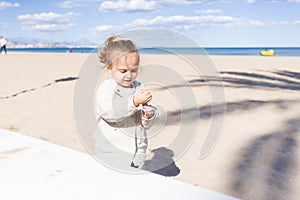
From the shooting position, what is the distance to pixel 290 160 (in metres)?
2.93

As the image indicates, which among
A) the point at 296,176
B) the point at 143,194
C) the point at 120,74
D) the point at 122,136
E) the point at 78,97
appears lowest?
the point at 296,176

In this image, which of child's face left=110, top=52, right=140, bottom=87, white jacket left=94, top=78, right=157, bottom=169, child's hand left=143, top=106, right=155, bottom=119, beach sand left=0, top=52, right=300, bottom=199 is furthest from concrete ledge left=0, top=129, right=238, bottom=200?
beach sand left=0, top=52, right=300, bottom=199

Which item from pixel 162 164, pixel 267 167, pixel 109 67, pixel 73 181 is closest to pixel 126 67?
pixel 109 67

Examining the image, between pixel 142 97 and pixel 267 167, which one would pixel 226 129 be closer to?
pixel 267 167

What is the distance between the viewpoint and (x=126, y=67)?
1817 millimetres

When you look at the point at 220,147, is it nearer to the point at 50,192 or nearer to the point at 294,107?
the point at 50,192

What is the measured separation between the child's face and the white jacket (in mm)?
73

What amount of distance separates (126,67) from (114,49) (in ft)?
Answer: 0.49

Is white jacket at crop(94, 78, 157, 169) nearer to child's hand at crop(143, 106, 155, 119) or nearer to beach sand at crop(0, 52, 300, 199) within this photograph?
child's hand at crop(143, 106, 155, 119)

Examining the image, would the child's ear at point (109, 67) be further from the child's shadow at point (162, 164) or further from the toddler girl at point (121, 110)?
the child's shadow at point (162, 164)

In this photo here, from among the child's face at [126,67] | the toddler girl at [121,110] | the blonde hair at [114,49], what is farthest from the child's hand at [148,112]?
the blonde hair at [114,49]

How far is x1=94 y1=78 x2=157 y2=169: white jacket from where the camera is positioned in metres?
1.83

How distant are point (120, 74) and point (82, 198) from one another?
2.25 feet

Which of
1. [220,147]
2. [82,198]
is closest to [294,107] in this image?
[220,147]
